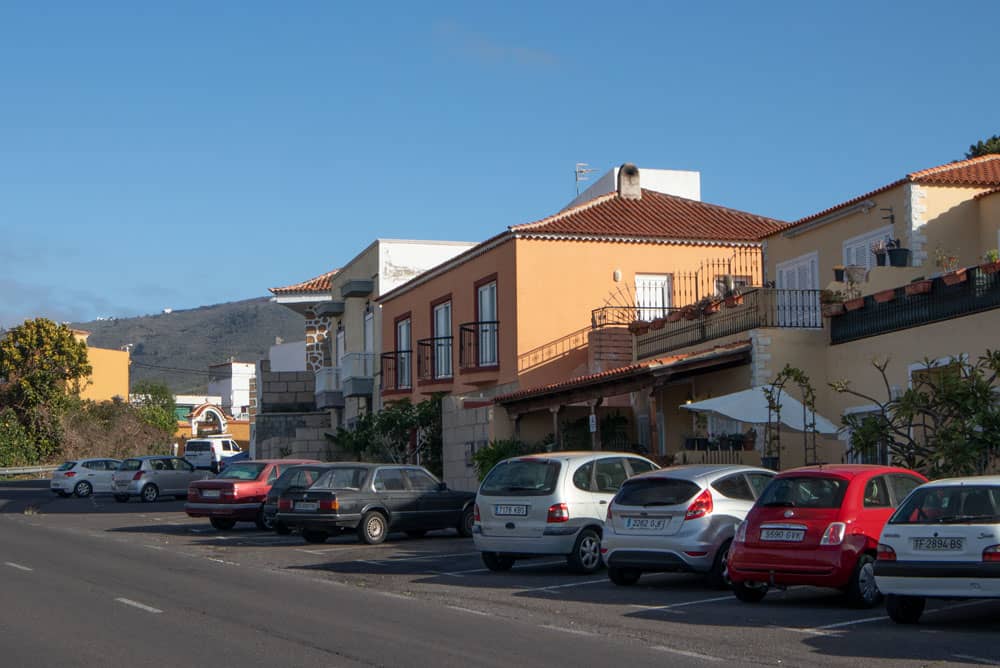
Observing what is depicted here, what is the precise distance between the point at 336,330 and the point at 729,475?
34611 millimetres

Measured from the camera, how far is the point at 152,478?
131 ft

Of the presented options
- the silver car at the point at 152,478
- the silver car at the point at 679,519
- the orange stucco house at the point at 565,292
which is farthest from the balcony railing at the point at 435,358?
the silver car at the point at 679,519

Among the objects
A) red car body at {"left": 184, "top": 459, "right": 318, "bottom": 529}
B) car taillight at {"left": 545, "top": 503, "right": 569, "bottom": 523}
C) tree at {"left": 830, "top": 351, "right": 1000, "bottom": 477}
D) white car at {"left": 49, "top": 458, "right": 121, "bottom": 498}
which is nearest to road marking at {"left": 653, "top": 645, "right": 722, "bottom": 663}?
car taillight at {"left": 545, "top": 503, "right": 569, "bottom": 523}

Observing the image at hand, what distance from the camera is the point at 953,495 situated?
11.6 meters

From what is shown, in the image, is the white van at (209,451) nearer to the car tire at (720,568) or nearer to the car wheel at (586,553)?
the car wheel at (586,553)

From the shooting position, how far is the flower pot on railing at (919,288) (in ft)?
64.2

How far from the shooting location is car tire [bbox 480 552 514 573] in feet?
58.0

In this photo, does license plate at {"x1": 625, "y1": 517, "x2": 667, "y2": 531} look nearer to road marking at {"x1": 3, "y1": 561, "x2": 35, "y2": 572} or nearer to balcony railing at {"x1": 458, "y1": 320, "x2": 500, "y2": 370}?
road marking at {"x1": 3, "y1": 561, "x2": 35, "y2": 572}

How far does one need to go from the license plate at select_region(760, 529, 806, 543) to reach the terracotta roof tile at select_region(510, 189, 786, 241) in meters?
18.4

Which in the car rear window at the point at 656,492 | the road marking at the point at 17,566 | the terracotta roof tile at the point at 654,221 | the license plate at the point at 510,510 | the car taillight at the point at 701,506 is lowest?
the road marking at the point at 17,566

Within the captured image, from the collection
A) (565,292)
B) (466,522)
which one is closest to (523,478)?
(466,522)

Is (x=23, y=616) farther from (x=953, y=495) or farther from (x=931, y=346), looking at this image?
(x=931, y=346)

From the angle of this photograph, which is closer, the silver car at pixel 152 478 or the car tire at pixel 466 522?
the car tire at pixel 466 522

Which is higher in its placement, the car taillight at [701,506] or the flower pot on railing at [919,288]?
the flower pot on railing at [919,288]
